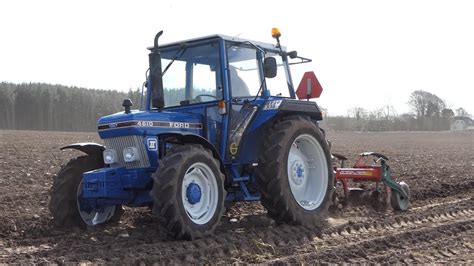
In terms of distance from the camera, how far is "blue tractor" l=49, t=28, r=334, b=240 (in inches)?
230

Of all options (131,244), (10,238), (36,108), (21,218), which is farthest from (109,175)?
(36,108)

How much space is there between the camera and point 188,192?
18.9ft

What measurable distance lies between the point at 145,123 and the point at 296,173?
7.44ft

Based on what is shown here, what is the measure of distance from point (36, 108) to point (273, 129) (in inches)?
2617

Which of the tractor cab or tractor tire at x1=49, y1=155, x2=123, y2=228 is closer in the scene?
tractor tire at x1=49, y1=155, x2=123, y2=228

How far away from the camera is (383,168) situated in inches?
329

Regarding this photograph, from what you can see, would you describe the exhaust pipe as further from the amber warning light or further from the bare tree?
the bare tree

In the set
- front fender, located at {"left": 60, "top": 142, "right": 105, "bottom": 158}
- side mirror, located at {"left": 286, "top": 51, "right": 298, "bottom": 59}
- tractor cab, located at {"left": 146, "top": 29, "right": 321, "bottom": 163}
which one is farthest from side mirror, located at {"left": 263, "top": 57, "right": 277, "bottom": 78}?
front fender, located at {"left": 60, "top": 142, "right": 105, "bottom": 158}

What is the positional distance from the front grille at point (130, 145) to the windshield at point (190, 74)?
1.04 m

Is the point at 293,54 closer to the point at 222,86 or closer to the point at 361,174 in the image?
the point at 222,86

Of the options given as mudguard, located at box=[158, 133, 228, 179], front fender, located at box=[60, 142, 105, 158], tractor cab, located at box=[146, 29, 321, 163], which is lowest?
front fender, located at box=[60, 142, 105, 158]

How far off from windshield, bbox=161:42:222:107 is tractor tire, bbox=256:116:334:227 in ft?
3.34

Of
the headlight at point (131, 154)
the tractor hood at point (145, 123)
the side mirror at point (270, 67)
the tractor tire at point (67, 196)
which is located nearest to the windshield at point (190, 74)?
the tractor hood at point (145, 123)

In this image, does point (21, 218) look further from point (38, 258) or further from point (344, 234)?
point (344, 234)
